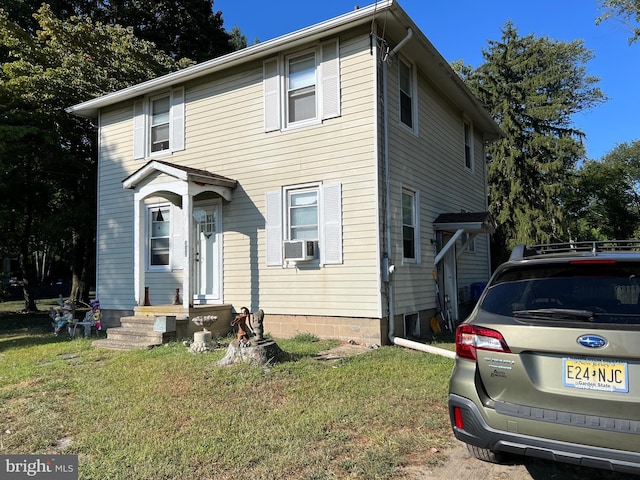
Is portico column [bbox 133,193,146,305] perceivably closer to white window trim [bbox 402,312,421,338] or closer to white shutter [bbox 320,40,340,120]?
white shutter [bbox 320,40,340,120]

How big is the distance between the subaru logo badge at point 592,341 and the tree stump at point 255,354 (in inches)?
167

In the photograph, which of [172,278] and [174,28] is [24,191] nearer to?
[172,278]

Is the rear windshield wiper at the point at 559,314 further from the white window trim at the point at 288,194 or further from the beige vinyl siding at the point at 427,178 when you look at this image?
the white window trim at the point at 288,194

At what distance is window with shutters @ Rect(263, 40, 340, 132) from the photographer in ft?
28.4

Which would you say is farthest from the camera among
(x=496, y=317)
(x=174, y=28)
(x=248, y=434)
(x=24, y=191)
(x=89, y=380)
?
(x=174, y=28)

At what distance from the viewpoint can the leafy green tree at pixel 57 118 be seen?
42.8ft

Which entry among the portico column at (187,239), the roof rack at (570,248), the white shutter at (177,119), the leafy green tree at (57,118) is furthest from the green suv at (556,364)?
the leafy green tree at (57,118)

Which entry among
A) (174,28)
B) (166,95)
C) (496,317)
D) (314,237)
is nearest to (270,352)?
(314,237)

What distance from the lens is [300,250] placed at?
8.48 m

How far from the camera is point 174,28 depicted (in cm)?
2077

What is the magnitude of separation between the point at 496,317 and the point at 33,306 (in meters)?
17.5

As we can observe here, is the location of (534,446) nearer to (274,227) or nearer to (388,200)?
(388,200)

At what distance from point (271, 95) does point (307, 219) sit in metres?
2.71

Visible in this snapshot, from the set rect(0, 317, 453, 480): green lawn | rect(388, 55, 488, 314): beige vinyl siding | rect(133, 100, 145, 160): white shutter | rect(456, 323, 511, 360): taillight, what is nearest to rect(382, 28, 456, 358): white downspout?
rect(388, 55, 488, 314): beige vinyl siding
